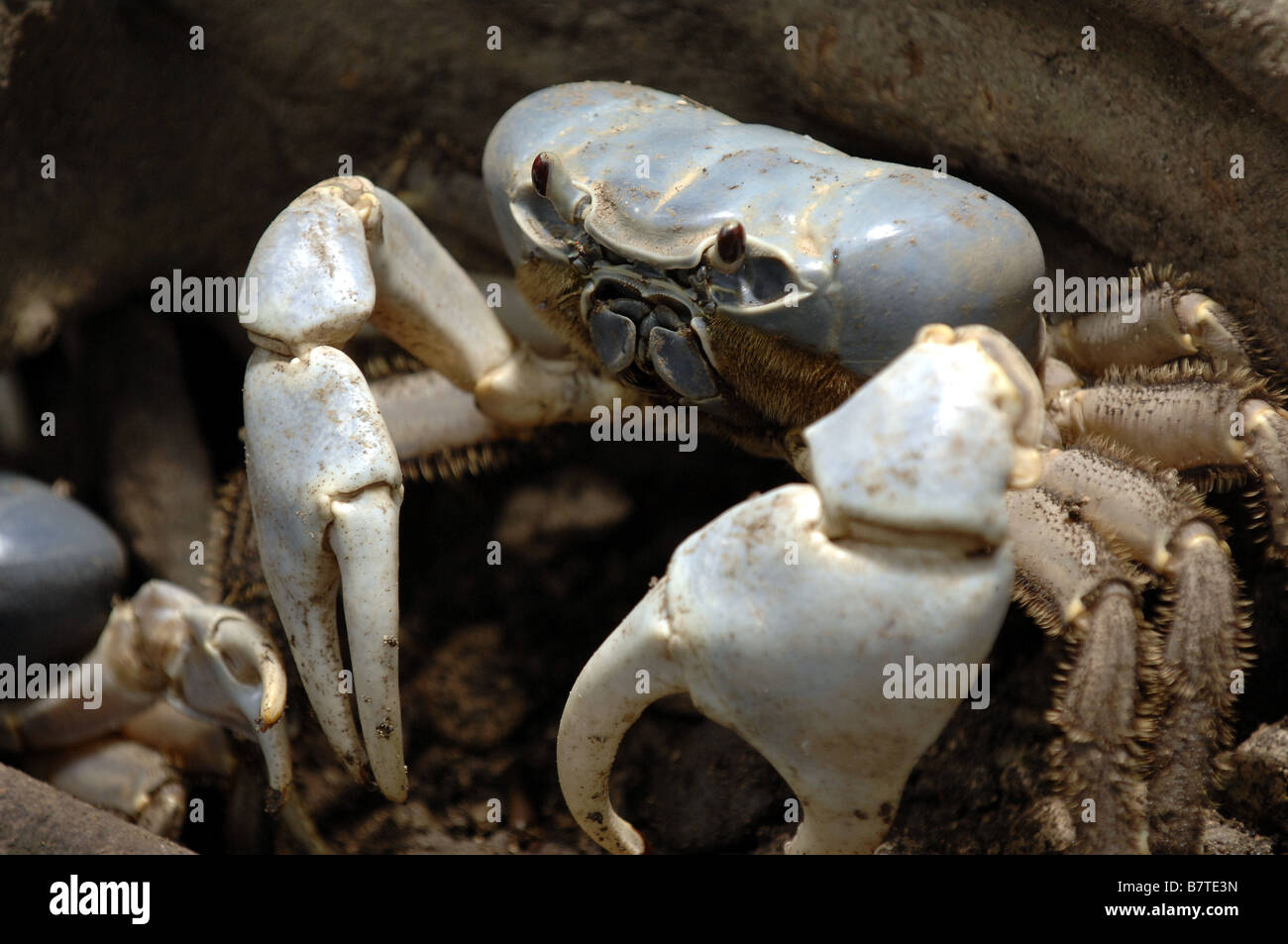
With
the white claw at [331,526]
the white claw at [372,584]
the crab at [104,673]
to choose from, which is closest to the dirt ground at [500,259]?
the crab at [104,673]

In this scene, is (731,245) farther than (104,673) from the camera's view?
No

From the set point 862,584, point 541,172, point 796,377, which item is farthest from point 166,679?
point 862,584

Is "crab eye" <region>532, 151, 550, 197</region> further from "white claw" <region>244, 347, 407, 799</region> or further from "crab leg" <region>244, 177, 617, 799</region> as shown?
"white claw" <region>244, 347, 407, 799</region>

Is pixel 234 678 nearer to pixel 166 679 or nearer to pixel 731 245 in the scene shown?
pixel 166 679

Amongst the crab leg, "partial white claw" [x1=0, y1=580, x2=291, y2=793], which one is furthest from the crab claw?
the crab leg

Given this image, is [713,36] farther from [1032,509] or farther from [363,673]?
[363,673]

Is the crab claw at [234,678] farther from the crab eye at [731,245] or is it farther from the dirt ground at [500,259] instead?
the crab eye at [731,245]

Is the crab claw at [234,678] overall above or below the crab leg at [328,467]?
below

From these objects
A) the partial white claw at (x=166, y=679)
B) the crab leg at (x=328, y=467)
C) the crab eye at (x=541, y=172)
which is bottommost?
the partial white claw at (x=166, y=679)
